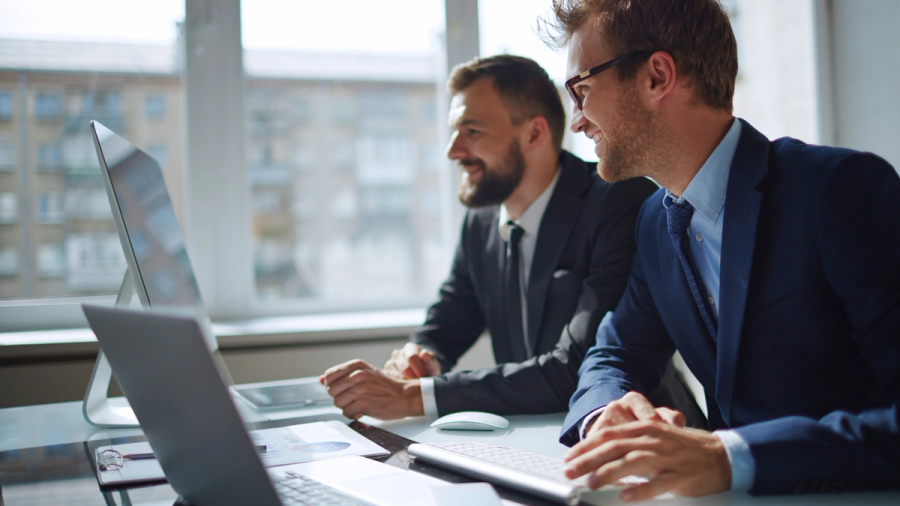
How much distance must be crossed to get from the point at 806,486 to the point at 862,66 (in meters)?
3.00

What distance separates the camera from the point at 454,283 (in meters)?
2.05

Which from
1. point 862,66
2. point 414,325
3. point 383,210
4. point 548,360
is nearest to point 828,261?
point 548,360

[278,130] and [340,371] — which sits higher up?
[278,130]

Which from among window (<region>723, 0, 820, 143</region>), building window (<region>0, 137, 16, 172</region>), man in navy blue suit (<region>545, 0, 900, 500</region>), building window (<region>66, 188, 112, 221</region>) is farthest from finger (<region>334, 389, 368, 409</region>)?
window (<region>723, 0, 820, 143</region>)

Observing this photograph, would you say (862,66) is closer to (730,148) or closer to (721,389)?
(730,148)

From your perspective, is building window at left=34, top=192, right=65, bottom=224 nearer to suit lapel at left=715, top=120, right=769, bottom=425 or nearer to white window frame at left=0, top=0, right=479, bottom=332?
white window frame at left=0, top=0, right=479, bottom=332

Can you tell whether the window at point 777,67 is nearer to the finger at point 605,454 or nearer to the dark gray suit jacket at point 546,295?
the dark gray suit jacket at point 546,295

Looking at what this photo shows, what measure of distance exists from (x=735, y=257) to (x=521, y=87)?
1128mm

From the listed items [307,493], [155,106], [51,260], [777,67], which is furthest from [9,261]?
[777,67]

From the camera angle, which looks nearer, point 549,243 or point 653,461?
point 653,461

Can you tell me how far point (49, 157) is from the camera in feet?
Result: 8.00

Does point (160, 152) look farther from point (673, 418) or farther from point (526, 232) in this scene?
point (673, 418)

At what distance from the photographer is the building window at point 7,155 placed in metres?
2.40

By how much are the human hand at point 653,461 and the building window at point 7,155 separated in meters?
2.48
